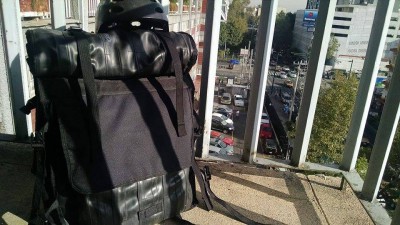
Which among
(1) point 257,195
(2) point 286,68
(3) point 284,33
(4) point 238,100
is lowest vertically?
(4) point 238,100

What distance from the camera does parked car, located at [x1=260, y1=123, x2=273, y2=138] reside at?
614 inches

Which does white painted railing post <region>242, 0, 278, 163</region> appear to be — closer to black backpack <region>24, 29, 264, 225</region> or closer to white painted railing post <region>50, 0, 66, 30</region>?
black backpack <region>24, 29, 264, 225</region>

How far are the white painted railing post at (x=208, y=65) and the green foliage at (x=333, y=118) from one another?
11682 mm

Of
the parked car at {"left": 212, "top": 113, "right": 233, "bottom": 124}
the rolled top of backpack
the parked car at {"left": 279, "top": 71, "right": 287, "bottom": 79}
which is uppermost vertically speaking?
the rolled top of backpack

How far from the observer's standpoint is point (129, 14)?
4.24 ft

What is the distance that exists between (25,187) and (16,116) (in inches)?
18.7

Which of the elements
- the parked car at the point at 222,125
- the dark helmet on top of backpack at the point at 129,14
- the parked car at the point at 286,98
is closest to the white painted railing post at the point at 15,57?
the dark helmet on top of backpack at the point at 129,14

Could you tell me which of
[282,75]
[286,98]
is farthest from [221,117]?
[282,75]

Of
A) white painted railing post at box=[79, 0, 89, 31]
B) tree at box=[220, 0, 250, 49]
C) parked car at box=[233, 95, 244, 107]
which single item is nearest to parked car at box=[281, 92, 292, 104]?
parked car at box=[233, 95, 244, 107]

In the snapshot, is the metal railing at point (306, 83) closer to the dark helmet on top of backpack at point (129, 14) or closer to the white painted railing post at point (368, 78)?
the white painted railing post at point (368, 78)

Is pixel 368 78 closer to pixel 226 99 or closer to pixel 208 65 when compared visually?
pixel 208 65

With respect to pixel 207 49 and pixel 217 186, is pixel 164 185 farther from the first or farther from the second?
pixel 207 49

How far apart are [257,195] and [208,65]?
0.71 m

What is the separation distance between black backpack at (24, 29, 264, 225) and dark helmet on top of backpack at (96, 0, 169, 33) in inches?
8.0
